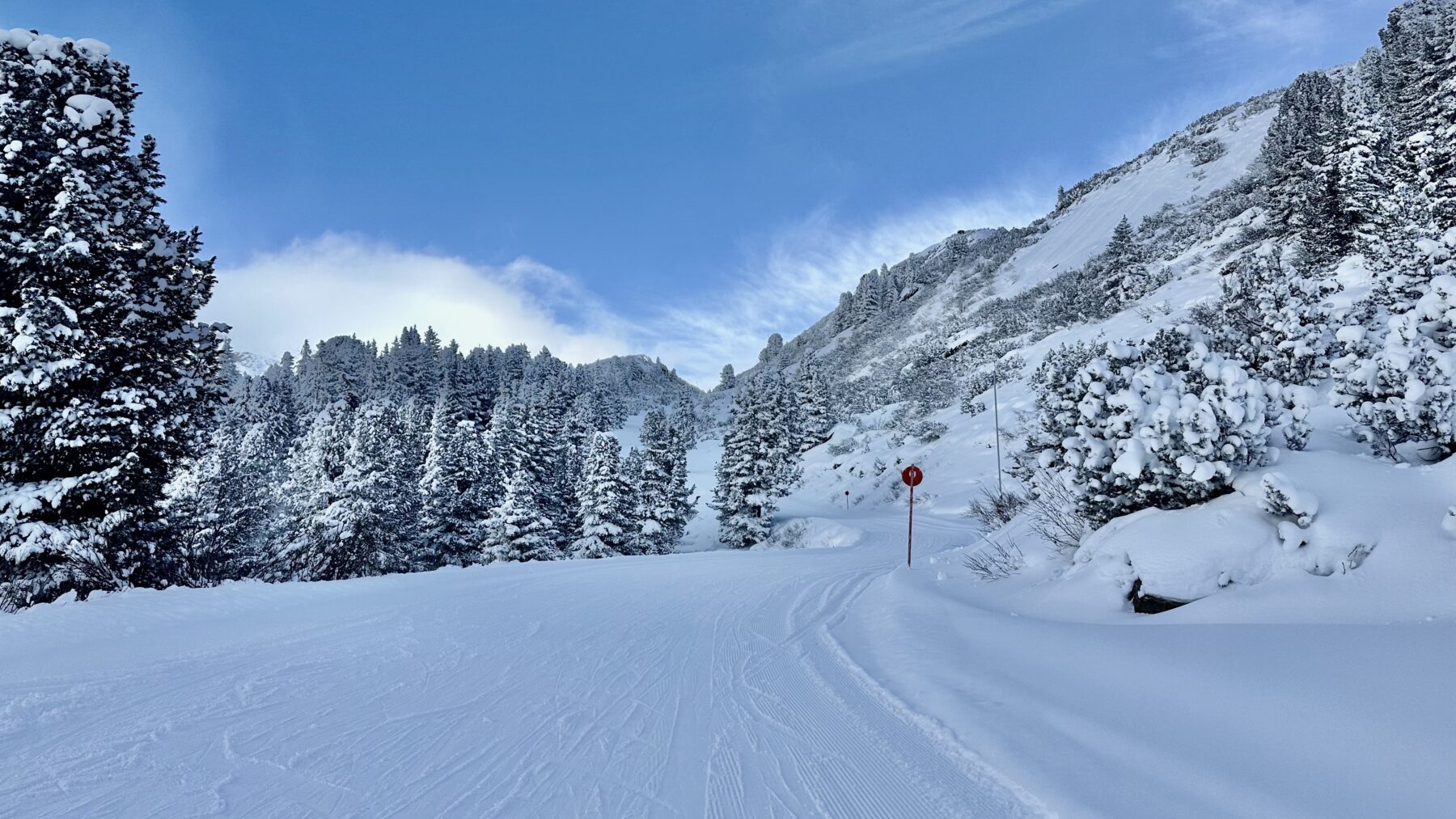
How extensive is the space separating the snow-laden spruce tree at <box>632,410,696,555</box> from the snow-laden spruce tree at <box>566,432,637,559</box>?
3.35 ft

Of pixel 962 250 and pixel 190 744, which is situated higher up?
pixel 962 250

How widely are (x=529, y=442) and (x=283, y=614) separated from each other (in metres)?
25.0

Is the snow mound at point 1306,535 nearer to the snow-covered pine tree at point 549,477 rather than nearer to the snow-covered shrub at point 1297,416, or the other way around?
the snow-covered shrub at point 1297,416

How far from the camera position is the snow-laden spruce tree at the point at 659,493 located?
28.7 metres

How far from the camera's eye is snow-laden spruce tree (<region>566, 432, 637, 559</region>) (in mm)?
26188

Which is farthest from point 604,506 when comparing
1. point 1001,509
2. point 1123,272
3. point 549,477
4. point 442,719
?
point 1123,272

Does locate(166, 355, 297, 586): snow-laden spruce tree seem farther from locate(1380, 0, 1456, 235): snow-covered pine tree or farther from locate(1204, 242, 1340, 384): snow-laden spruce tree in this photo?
locate(1380, 0, 1456, 235): snow-covered pine tree

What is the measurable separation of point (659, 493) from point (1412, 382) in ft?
85.6

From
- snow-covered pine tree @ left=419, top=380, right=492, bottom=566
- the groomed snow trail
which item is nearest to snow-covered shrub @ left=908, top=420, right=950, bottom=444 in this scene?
snow-covered pine tree @ left=419, top=380, right=492, bottom=566

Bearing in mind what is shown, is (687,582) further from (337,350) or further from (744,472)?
(337,350)

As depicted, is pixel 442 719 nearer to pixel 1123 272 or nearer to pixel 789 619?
pixel 789 619

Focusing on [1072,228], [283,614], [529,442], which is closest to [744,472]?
[529,442]

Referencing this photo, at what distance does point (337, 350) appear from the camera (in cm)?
9200

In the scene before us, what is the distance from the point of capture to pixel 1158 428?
6.21 metres
